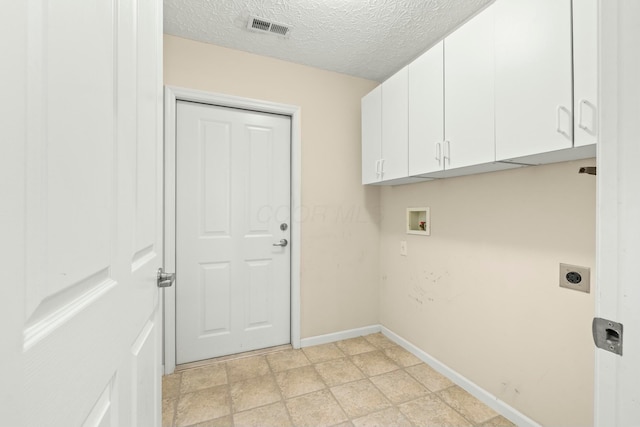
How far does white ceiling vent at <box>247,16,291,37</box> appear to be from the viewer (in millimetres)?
1856

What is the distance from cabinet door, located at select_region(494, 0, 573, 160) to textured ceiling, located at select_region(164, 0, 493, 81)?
60 centimetres

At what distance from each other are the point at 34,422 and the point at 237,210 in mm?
2004

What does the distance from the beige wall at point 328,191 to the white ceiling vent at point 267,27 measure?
0.34 m

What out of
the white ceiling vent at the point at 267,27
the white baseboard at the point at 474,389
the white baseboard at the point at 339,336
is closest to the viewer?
the white baseboard at the point at 474,389

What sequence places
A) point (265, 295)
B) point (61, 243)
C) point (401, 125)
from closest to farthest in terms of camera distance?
point (61, 243), point (401, 125), point (265, 295)

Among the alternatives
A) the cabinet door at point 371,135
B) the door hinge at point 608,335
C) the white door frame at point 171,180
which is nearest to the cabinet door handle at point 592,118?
the door hinge at point 608,335

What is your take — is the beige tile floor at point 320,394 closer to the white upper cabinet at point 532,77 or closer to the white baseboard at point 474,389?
the white baseboard at point 474,389

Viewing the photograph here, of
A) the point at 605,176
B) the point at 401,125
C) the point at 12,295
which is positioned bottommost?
the point at 12,295

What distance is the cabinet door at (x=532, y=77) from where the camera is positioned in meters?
1.10

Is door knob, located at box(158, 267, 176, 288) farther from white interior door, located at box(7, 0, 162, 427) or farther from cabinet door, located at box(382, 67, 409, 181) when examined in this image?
cabinet door, located at box(382, 67, 409, 181)

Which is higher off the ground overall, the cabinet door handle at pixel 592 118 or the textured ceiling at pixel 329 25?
the textured ceiling at pixel 329 25

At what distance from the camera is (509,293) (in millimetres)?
1598

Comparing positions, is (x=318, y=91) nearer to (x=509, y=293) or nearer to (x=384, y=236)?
(x=384, y=236)

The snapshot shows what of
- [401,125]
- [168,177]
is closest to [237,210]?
[168,177]
